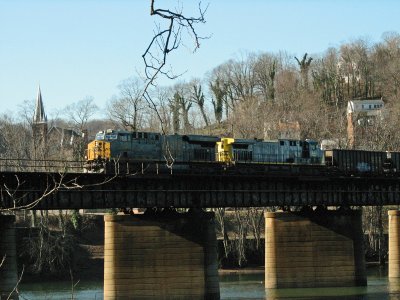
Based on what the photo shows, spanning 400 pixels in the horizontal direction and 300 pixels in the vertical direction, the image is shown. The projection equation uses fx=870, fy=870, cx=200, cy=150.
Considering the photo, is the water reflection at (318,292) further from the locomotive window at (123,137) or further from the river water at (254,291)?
the locomotive window at (123,137)

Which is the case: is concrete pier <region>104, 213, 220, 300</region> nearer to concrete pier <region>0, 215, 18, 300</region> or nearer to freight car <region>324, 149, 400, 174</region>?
concrete pier <region>0, 215, 18, 300</region>

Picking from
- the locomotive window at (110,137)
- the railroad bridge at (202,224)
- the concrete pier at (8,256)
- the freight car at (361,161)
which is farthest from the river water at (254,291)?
the locomotive window at (110,137)

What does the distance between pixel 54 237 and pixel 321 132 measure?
43.8m

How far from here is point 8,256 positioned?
41188 millimetres

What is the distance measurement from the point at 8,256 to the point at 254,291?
23661 mm

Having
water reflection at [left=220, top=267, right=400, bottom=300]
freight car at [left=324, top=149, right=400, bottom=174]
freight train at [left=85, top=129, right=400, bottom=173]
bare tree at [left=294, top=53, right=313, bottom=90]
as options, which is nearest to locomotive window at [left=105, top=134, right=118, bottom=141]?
freight train at [left=85, top=129, right=400, bottom=173]

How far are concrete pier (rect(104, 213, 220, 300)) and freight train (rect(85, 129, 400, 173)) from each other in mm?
3736

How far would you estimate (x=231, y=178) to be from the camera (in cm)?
5628

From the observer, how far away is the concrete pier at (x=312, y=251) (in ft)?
194

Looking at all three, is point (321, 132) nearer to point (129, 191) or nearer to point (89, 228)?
point (89, 228)

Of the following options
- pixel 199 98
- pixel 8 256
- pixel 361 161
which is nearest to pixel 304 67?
pixel 199 98

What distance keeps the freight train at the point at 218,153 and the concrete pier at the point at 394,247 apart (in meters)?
3.83

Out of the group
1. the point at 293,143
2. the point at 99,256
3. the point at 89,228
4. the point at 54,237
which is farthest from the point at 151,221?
the point at 89,228

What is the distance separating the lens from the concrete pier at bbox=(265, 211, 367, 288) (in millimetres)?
59156
